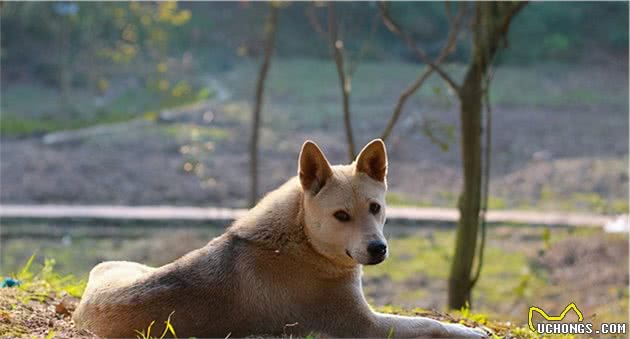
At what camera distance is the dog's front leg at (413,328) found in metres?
5.64

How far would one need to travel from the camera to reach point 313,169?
586 cm

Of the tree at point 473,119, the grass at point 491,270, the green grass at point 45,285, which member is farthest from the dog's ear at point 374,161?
the grass at point 491,270

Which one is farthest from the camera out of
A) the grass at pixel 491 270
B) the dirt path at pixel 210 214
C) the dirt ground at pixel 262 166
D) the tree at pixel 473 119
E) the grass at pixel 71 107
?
the grass at pixel 71 107

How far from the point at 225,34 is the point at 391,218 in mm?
17864

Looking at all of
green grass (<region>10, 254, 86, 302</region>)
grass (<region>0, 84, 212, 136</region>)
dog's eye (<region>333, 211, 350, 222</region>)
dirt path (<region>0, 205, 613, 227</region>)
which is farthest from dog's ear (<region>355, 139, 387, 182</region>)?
grass (<region>0, 84, 212, 136</region>)

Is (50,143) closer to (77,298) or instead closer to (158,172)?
(158,172)

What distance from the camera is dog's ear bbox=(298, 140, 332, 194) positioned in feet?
19.1

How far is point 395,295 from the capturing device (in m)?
13.5

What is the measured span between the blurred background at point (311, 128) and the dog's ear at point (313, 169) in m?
4.20

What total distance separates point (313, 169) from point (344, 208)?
1.13 ft

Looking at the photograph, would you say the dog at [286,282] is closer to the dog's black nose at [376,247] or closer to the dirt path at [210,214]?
the dog's black nose at [376,247]

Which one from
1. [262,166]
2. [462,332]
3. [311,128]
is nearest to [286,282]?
[462,332]

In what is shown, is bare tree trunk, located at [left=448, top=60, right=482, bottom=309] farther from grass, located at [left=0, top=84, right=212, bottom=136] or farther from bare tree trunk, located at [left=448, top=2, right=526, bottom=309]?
grass, located at [left=0, top=84, right=212, bottom=136]

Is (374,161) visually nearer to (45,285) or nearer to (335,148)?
(45,285)
